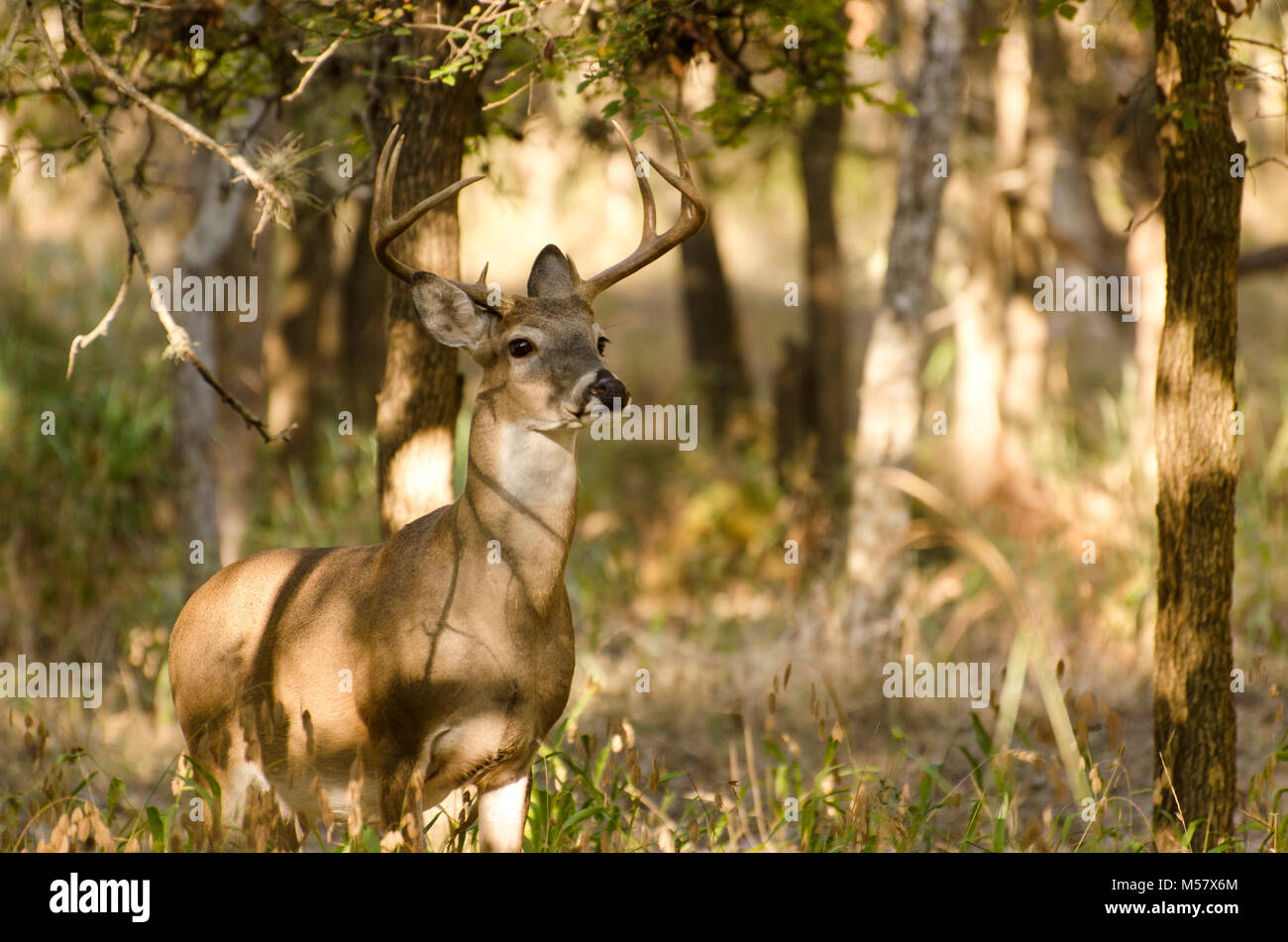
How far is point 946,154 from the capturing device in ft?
29.3

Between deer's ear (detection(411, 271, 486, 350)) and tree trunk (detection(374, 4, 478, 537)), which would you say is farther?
tree trunk (detection(374, 4, 478, 537))

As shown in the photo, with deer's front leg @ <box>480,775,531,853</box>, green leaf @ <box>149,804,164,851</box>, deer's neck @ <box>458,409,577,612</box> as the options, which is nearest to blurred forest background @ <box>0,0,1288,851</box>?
green leaf @ <box>149,804,164,851</box>

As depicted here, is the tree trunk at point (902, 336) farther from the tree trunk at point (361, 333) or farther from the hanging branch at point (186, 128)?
the hanging branch at point (186, 128)

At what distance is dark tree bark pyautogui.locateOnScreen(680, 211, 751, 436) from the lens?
14586mm

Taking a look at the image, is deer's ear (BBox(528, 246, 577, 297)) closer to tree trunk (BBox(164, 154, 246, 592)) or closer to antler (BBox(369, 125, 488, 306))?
antler (BBox(369, 125, 488, 306))

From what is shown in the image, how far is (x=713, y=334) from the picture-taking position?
15.0 metres

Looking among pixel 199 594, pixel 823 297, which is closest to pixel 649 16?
pixel 199 594

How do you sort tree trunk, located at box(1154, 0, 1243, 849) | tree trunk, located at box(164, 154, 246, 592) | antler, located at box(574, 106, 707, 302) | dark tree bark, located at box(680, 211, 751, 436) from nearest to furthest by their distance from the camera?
antler, located at box(574, 106, 707, 302), tree trunk, located at box(1154, 0, 1243, 849), tree trunk, located at box(164, 154, 246, 592), dark tree bark, located at box(680, 211, 751, 436)

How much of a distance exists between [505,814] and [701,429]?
→ 974 cm

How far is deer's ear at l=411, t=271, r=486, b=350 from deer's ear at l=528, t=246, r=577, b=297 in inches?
14.1

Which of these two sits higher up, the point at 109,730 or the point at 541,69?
the point at 541,69

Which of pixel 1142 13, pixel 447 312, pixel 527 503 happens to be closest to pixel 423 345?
pixel 447 312

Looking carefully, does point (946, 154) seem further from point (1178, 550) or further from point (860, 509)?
point (1178, 550)
